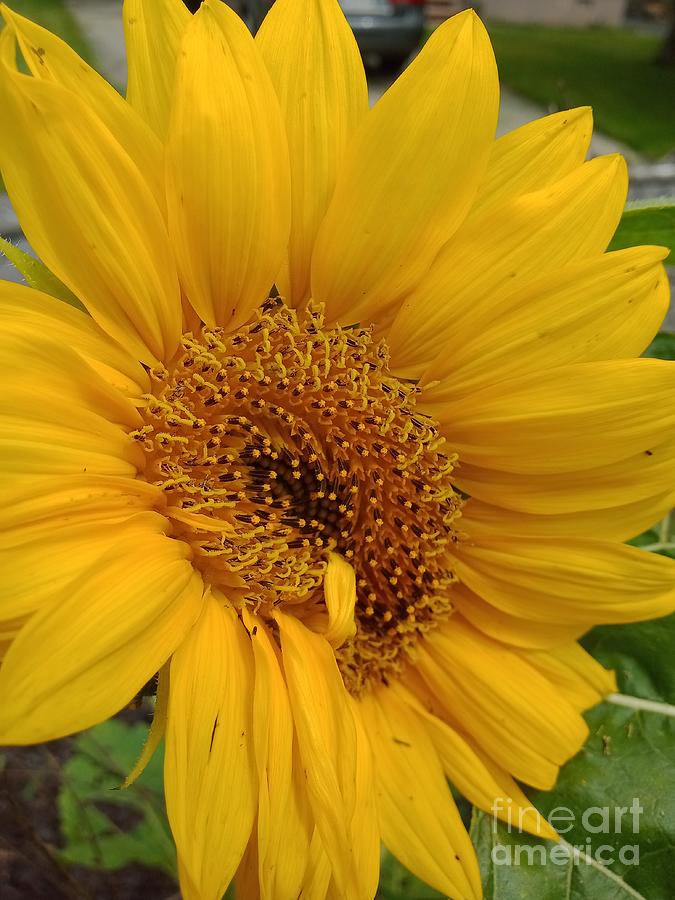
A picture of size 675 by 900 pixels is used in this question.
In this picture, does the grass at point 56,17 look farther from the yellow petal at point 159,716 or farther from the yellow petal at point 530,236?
the yellow petal at point 159,716

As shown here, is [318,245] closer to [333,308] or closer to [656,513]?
[333,308]

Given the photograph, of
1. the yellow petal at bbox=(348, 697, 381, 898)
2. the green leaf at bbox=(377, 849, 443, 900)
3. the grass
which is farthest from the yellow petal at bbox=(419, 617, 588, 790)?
A: the grass

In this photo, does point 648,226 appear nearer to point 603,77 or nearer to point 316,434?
point 316,434

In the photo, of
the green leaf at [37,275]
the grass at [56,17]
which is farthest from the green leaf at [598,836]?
the grass at [56,17]

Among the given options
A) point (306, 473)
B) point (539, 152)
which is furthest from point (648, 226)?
point (306, 473)

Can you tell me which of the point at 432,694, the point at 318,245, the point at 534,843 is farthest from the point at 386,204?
the point at 534,843

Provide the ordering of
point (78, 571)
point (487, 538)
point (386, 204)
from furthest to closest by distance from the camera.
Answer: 1. point (487, 538)
2. point (386, 204)
3. point (78, 571)

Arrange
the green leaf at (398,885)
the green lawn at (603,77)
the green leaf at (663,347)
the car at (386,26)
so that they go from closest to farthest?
the green leaf at (663,347) < the green leaf at (398,885) < the car at (386,26) < the green lawn at (603,77)
